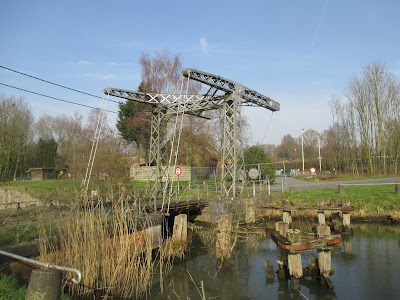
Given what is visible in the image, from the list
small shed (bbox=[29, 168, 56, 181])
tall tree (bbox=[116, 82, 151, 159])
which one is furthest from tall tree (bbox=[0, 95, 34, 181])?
tall tree (bbox=[116, 82, 151, 159])

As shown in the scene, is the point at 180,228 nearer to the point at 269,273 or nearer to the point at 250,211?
the point at 269,273

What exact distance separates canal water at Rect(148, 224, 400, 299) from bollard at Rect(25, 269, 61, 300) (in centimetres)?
401

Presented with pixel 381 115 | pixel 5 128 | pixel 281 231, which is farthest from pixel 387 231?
pixel 5 128

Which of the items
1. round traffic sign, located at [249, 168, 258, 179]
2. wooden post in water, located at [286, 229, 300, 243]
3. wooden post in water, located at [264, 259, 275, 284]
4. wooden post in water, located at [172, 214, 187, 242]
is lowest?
wooden post in water, located at [264, 259, 275, 284]

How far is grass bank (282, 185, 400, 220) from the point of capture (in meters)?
15.6

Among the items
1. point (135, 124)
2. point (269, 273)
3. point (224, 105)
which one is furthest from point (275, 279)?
point (135, 124)

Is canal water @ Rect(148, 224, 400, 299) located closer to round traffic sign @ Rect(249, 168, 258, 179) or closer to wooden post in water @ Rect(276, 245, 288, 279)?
wooden post in water @ Rect(276, 245, 288, 279)

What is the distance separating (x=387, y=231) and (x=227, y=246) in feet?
29.3

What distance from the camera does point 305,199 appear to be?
18344 millimetres

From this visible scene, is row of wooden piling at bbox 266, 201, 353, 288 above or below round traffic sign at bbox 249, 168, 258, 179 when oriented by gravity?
below

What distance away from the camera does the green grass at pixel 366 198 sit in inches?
623

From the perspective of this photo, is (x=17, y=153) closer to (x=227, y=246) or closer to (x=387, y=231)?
(x=227, y=246)

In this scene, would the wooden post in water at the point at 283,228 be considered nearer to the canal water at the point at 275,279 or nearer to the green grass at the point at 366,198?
the canal water at the point at 275,279

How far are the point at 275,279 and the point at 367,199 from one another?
35.6 ft
